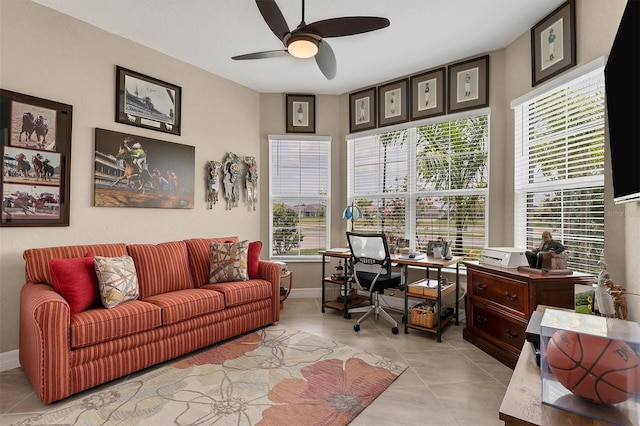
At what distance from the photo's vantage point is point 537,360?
1337mm

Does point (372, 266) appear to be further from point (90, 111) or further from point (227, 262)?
point (90, 111)

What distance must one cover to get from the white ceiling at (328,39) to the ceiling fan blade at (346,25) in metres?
0.64

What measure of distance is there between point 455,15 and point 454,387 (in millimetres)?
3041

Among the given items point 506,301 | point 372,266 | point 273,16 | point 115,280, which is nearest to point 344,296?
point 372,266

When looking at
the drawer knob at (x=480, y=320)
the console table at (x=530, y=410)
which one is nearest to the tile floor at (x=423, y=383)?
the drawer knob at (x=480, y=320)

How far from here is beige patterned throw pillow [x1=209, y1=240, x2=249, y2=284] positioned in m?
3.44

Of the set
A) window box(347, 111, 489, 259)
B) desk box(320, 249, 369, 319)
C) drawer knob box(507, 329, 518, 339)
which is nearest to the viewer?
drawer knob box(507, 329, 518, 339)

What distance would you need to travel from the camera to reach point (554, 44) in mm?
2867

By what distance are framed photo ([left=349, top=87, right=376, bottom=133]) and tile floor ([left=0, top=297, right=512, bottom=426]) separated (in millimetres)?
2700

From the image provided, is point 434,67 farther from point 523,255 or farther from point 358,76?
point 523,255

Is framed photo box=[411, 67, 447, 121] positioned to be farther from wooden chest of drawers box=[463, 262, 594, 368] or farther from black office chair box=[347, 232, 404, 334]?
wooden chest of drawers box=[463, 262, 594, 368]

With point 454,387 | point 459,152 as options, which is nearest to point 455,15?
point 459,152

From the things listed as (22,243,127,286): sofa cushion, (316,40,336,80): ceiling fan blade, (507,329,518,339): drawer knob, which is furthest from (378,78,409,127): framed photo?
(22,243,127,286): sofa cushion

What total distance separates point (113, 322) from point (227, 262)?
4.11ft
